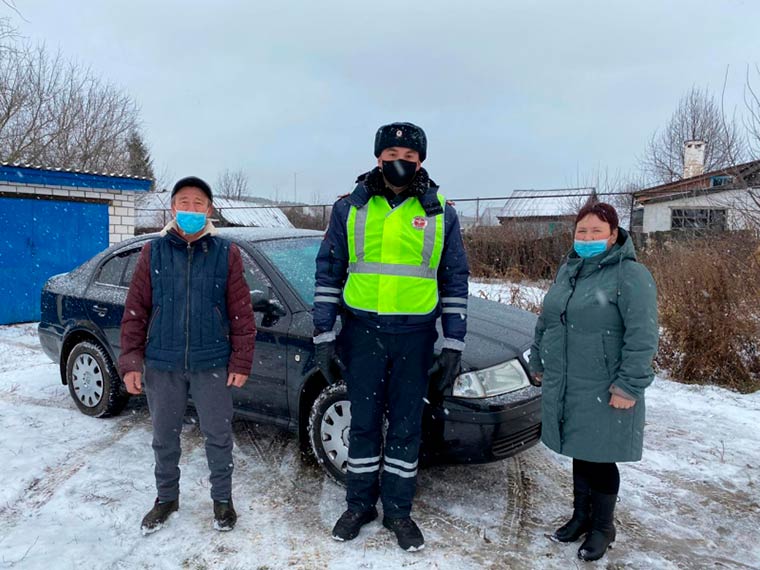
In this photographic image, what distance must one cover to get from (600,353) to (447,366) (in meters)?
0.70

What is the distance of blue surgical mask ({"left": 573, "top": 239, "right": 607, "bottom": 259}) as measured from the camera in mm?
2488

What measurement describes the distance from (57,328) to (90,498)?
81.7 inches

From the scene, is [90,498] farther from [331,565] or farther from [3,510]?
[331,565]

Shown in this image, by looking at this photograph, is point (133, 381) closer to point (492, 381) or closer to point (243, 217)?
point (492, 381)

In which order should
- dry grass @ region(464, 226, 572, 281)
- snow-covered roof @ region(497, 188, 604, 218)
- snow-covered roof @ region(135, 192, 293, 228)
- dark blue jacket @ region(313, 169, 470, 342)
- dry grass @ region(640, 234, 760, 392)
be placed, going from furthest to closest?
snow-covered roof @ region(135, 192, 293, 228) → snow-covered roof @ region(497, 188, 604, 218) → dry grass @ region(464, 226, 572, 281) → dry grass @ region(640, 234, 760, 392) → dark blue jacket @ region(313, 169, 470, 342)

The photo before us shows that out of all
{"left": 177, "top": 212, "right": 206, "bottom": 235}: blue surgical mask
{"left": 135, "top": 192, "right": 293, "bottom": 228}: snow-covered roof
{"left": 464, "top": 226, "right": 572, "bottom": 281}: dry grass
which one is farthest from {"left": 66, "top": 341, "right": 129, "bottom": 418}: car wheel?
{"left": 135, "top": 192, "right": 293, "bottom": 228}: snow-covered roof

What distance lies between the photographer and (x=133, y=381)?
2695mm

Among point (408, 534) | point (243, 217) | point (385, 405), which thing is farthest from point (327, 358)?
point (243, 217)

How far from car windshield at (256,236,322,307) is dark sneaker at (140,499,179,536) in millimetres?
1356

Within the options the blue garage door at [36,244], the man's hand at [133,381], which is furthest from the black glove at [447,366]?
the blue garage door at [36,244]

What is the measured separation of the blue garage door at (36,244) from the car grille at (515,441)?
8.54 m

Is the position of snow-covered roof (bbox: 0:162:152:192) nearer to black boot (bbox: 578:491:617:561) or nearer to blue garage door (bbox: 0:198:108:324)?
blue garage door (bbox: 0:198:108:324)

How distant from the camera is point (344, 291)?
2689 millimetres

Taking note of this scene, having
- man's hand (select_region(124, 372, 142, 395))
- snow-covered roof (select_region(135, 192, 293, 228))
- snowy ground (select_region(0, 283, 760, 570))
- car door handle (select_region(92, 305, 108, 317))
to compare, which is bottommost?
snowy ground (select_region(0, 283, 760, 570))
